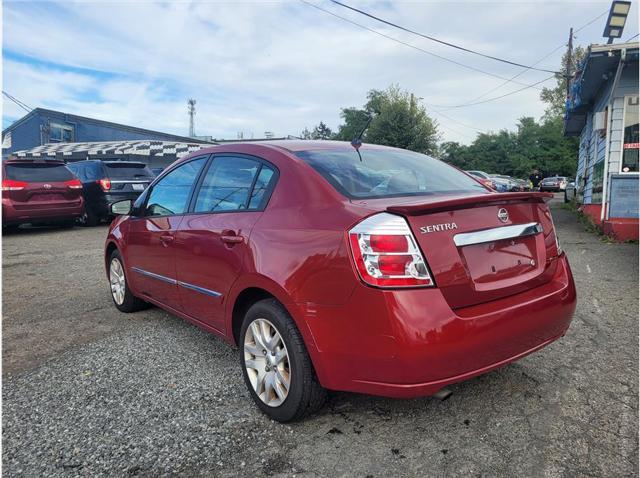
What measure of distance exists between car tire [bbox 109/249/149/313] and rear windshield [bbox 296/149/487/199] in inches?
99.8

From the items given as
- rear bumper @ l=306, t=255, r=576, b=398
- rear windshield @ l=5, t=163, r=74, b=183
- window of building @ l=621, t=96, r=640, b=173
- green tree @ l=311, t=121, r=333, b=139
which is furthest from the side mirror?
green tree @ l=311, t=121, r=333, b=139

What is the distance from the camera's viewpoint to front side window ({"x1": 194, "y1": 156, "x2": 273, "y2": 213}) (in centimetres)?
290

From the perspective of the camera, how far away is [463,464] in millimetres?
2203

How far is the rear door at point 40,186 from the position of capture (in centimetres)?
1000

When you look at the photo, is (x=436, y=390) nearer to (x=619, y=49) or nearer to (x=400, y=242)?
(x=400, y=242)

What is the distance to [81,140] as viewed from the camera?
32.5 m

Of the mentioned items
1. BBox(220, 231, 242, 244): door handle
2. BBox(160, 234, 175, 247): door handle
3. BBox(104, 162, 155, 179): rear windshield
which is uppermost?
BBox(104, 162, 155, 179): rear windshield

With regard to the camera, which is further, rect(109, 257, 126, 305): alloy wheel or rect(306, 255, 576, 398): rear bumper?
rect(109, 257, 126, 305): alloy wheel

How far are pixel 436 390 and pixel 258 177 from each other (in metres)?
1.58

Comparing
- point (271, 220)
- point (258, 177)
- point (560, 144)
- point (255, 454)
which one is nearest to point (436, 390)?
point (255, 454)

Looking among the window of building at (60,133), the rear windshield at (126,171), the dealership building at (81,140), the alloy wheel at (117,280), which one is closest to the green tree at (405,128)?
the dealership building at (81,140)

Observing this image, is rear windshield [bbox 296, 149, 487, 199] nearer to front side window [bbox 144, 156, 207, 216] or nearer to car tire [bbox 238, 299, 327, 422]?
car tire [bbox 238, 299, 327, 422]

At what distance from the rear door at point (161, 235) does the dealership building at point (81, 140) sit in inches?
924

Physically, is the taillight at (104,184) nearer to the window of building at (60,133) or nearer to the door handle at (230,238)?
the door handle at (230,238)
